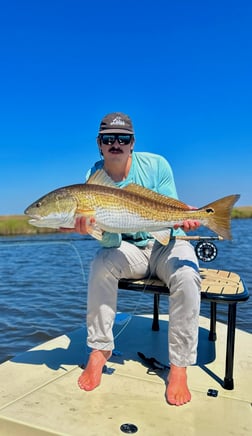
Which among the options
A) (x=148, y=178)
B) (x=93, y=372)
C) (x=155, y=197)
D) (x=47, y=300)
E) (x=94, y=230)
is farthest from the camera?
(x=47, y=300)

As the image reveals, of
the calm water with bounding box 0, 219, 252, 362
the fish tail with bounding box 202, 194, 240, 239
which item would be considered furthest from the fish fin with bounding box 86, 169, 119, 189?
the calm water with bounding box 0, 219, 252, 362

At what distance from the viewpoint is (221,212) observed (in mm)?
3186

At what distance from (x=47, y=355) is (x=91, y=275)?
1.05 metres

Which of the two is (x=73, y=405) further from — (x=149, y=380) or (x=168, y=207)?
(x=168, y=207)

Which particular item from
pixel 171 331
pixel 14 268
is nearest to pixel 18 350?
pixel 171 331

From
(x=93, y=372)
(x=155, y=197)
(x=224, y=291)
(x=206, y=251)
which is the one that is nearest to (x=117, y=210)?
(x=155, y=197)

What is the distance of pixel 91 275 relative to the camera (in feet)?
11.3

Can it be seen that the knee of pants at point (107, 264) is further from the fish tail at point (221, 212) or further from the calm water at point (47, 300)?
the calm water at point (47, 300)

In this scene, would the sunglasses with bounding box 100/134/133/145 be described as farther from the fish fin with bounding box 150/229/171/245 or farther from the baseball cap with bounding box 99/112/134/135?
the fish fin with bounding box 150/229/171/245

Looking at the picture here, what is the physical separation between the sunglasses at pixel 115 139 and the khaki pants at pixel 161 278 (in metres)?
0.85

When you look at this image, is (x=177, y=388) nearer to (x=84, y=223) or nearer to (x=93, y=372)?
(x=93, y=372)

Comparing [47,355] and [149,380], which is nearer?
[149,380]

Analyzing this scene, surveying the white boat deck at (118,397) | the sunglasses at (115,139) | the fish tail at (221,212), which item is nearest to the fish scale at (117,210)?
the fish tail at (221,212)

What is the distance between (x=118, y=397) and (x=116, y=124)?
6.83 ft
